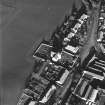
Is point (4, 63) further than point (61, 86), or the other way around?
point (4, 63)

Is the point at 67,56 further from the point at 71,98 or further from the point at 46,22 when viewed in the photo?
the point at 46,22

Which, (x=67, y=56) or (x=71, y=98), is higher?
(x=67, y=56)

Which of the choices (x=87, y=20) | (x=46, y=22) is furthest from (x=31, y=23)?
(x=87, y=20)

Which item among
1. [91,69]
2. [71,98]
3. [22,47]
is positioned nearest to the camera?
[71,98]

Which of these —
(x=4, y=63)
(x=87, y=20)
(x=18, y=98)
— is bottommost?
(x=18, y=98)

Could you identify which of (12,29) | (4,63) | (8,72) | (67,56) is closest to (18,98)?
(8,72)

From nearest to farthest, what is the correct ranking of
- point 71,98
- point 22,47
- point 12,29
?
point 71,98 → point 22,47 → point 12,29
